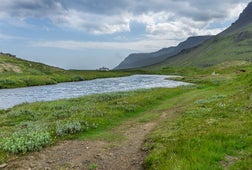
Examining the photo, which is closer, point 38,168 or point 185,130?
point 38,168

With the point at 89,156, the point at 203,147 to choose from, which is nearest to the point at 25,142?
the point at 89,156

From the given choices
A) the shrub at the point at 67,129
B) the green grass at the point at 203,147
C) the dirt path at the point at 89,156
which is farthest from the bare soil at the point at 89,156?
the shrub at the point at 67,129

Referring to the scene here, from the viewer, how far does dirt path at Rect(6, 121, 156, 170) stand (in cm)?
1373

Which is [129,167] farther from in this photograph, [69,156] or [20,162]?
[20,162]

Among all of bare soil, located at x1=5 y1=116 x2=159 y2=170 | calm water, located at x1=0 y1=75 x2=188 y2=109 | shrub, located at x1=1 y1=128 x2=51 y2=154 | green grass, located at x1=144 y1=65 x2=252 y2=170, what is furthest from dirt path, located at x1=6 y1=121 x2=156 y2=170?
calm water, located at x1=0 y1=75 x2=188 y2=109

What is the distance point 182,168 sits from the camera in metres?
10.9

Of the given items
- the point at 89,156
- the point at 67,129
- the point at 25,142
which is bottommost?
the point at 89,156

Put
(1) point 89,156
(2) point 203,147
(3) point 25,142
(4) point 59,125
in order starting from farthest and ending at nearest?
(4) point 59,125 → (3) point 25,142 → (1) point 89,156 → (2) point 203,147

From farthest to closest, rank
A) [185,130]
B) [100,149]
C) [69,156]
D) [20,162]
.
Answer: [185,130] < [100,149] < [69,156] < [20,162]

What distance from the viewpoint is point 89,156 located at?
49.7 feet

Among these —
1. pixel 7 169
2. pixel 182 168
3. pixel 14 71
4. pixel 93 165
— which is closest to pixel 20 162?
pixel 7 169

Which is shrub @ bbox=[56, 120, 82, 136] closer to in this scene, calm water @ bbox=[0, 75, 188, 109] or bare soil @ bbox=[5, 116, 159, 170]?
bare soil @ bbox=[5, 116, 159, 170]

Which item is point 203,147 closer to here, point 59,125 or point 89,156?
point 89,156

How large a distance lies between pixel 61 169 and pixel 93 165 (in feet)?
5.16
